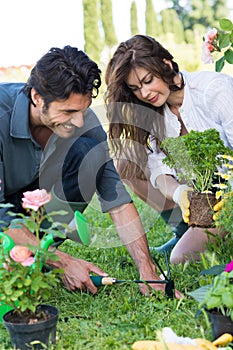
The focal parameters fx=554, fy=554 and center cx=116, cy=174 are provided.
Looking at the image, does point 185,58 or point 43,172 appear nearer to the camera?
point 43,172

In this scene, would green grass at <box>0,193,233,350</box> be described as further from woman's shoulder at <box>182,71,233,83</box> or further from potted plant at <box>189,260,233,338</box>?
woman's shoulder at <box>182,71,233,83</box>

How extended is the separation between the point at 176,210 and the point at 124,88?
76 cm

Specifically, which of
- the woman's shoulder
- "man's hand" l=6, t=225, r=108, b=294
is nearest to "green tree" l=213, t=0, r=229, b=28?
the woman's shoulder

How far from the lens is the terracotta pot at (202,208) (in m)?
2.24

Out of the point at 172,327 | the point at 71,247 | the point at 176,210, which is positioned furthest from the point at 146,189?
the point at 172,327

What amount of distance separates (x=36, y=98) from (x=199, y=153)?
0.72 metres

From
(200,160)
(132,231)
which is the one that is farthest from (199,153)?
(132,231)

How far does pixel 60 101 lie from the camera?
2.23m

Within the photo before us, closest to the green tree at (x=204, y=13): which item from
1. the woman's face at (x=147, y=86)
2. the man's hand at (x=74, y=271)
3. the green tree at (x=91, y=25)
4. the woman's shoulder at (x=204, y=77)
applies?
the green tree at (x=91, y=25)

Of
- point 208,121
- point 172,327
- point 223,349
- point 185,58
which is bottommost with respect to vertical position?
point 185,58

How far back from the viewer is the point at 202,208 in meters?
2.25

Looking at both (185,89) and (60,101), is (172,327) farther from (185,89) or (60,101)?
(185,89)

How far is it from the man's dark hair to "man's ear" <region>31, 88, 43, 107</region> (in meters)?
0.02

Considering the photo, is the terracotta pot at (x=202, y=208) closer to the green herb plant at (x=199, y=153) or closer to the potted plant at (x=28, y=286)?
the green herb plant at (x=199, y=153)
